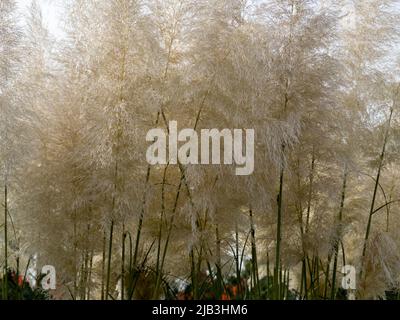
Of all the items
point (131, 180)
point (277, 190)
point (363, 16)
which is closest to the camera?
point (131, 180)

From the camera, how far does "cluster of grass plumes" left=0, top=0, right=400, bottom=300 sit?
4.29 m

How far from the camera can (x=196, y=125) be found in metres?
4.38

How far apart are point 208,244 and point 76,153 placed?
1.10 meters

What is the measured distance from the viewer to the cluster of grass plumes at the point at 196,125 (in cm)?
429

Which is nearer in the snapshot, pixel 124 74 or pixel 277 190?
pixel 124 74

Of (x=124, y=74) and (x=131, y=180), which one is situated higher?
(x=124, y=74)

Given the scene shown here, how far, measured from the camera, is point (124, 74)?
4371 mm

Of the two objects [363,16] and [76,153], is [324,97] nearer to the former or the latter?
[363,16]

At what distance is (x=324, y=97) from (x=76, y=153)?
1.68 meters

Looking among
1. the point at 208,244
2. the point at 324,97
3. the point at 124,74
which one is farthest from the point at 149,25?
the point at 208,244

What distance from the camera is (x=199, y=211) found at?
4574 mm
